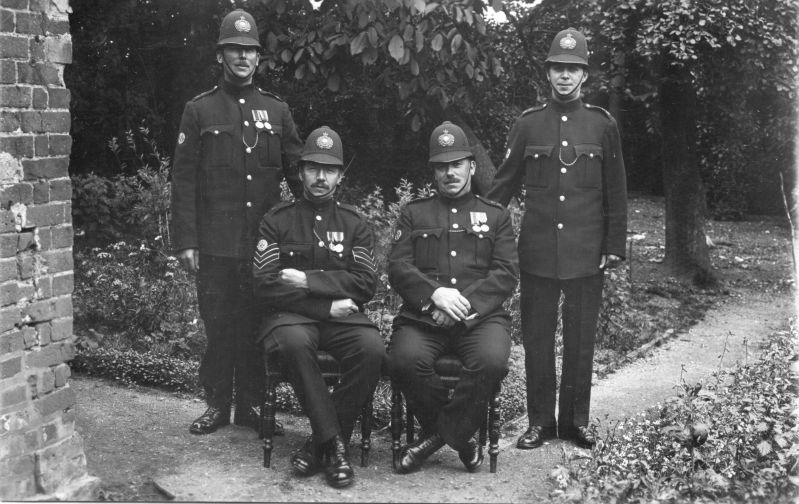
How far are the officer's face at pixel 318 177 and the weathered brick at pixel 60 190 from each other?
1259 millimetres


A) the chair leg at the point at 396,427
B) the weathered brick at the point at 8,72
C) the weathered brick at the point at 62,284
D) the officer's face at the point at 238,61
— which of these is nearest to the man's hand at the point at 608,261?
the chair leg at the point at 396,427

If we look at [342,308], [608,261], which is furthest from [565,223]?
[342,308]

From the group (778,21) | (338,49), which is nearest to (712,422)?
(338,49)

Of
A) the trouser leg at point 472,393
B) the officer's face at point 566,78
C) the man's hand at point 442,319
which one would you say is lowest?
the trouser leg at point 472,393

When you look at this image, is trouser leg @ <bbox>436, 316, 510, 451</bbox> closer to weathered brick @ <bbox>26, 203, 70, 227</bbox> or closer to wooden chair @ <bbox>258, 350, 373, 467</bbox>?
wooden chair @ <bbox>258, 350, 373, 467</bbox>

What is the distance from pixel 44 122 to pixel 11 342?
0.89 metres

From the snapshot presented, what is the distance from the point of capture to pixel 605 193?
15.4 feet

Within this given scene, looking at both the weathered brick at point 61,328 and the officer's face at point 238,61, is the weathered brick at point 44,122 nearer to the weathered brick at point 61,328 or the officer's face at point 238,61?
the weathered brick at point 61,328

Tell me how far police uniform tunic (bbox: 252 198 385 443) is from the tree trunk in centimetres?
619

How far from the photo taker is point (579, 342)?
15.6ft

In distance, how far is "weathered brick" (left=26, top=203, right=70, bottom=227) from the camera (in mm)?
3447

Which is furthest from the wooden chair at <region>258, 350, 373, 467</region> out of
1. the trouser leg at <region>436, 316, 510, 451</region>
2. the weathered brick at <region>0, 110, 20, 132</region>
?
the weathered brick at <region>0, 110, 20, 132</region>

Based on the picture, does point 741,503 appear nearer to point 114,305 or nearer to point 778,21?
point 114,305

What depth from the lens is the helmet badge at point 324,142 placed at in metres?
4.41
